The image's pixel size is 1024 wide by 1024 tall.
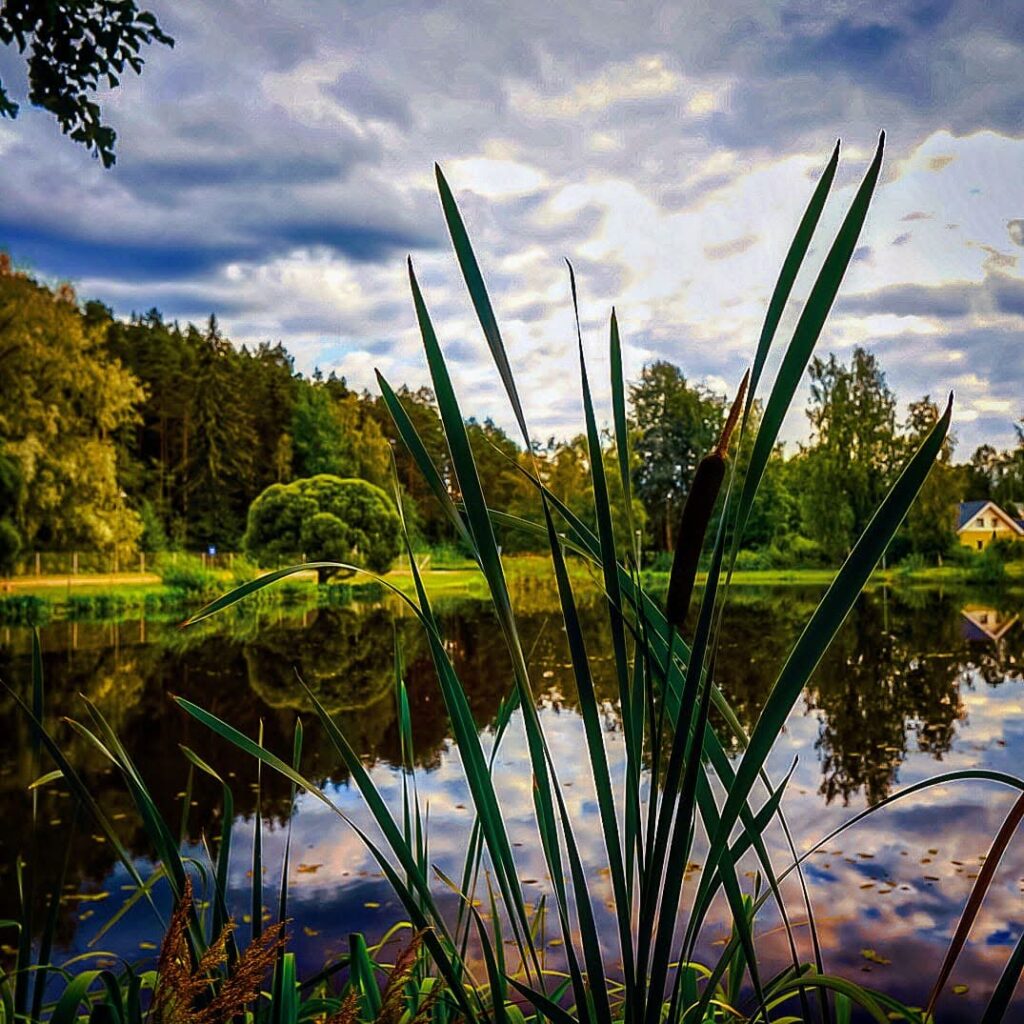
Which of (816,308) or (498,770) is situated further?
(498,770)

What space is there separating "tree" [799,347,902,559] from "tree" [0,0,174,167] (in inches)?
607

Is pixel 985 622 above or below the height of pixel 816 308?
below

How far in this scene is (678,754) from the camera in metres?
0.43

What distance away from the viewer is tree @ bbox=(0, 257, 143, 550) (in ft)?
38.1

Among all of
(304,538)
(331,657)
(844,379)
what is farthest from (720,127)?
(844,379)

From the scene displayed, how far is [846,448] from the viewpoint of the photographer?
57.1ft

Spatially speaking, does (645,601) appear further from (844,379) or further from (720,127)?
(844,379)

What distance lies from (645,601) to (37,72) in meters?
3.09

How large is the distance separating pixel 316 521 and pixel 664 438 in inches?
378

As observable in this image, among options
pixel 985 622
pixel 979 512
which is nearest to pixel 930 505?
pixel 985 622

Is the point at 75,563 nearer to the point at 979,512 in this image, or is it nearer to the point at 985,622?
the point at 985,622

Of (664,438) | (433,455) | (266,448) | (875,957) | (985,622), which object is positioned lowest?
(875,957)

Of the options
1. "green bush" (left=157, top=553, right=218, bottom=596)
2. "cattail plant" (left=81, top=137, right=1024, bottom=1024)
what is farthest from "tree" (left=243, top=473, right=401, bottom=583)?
"cattail plant" (left=81, top=137, right=1024, bottom=1024)

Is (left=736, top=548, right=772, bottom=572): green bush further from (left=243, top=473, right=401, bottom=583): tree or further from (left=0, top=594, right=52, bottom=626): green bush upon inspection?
(left=0, top=594, right=52, bottom=626): green bush
